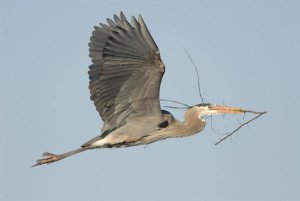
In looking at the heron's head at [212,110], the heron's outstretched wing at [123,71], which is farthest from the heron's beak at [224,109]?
the heron's outstretched wing at [123,71]

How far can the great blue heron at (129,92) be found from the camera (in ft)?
30.9

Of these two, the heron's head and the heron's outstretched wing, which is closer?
the heron's outstretched wing

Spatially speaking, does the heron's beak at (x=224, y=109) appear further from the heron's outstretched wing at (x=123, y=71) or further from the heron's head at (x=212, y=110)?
the heron's outstretched wing at (x=123, y=71)

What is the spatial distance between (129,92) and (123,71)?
331mm

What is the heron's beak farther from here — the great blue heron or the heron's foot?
the heron's foot

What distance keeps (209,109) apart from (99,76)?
1.78 metres

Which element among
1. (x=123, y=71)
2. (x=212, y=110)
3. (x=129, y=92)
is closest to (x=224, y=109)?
(x=212, y=110)

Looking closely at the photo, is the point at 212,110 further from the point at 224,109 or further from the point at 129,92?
the point at 129,92

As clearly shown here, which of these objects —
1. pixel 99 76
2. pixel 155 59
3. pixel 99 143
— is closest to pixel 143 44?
Answer: pixel 155 59

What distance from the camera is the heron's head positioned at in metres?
10.6

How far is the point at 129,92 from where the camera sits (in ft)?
31.9

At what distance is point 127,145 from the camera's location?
1037cm

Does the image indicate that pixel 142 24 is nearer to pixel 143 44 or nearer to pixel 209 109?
pixel 143 44

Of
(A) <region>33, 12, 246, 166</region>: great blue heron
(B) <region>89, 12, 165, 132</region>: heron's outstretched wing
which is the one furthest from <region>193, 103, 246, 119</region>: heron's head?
(B) <region>89, 12, 165, 132</region>: heron's outstretched wing
